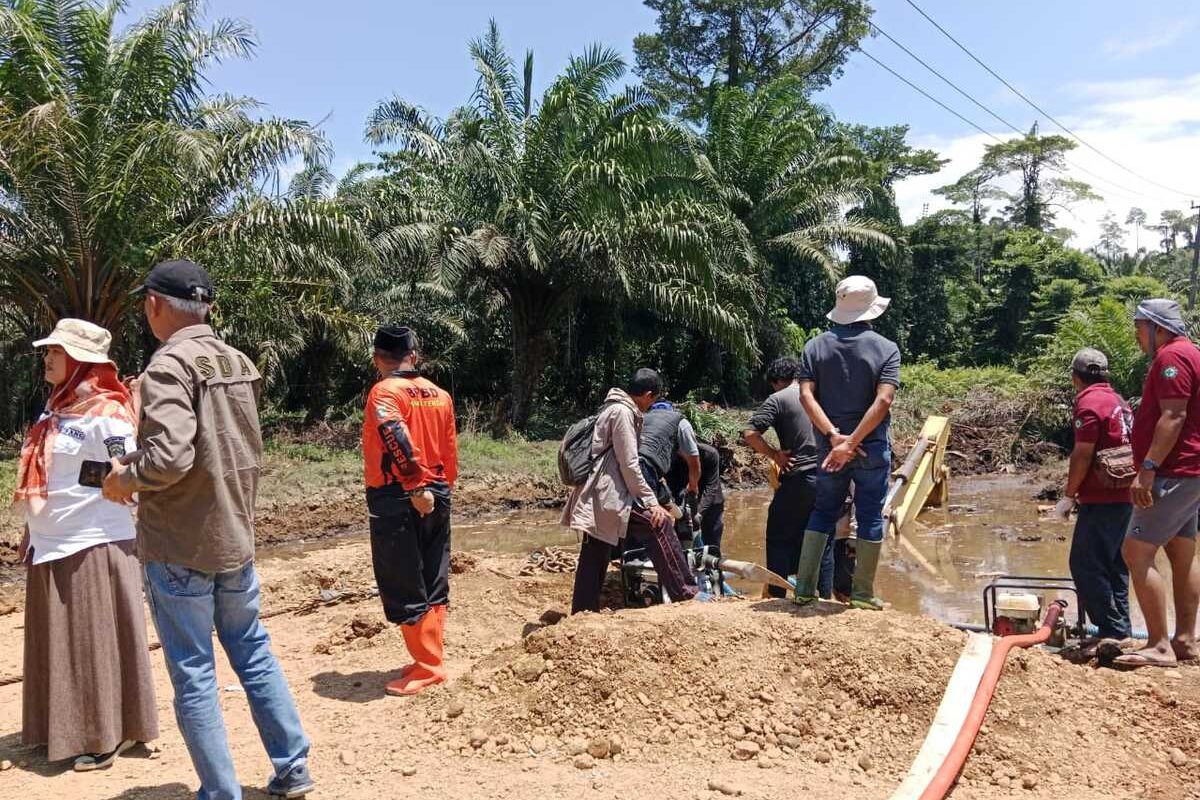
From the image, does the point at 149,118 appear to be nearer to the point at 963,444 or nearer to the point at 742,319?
the point at 742,319

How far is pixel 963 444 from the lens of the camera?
18.5 meters

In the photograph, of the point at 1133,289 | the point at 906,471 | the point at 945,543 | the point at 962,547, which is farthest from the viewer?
the point at 1133,289

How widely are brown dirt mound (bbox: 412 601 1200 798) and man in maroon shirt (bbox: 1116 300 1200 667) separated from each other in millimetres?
441

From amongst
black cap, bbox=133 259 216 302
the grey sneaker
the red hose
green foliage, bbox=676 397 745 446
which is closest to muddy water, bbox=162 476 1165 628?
green foliage, bbox=676 397 745 446

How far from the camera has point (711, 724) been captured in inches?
159

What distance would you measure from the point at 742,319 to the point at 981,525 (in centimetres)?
784

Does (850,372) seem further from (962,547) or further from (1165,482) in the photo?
(962,547)

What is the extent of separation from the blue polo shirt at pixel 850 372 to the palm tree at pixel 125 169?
31.1ft

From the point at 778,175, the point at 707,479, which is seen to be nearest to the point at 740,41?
the point at 778,175

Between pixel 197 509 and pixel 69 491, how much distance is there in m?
1.14

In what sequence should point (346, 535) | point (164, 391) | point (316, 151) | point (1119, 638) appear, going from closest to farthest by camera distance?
point (164, 391)
point (1119, 638)
point (346, 535)
point (316, 151)

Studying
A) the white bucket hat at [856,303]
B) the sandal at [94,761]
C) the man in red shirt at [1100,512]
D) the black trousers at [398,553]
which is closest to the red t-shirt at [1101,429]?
the man in red shirt at [1100,512]

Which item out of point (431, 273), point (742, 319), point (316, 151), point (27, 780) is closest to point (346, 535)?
point (316, 151)

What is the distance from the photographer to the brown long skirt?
3.98 meters
